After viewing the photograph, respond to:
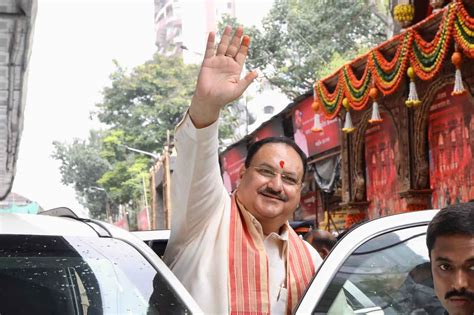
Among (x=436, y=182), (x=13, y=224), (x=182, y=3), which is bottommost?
(x=13, y=224)

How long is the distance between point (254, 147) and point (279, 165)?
0.19 m

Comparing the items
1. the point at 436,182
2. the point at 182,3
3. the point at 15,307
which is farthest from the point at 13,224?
the point at 182,3

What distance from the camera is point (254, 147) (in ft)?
12.0

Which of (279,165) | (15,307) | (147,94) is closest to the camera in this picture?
(15,307)

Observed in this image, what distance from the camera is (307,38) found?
32.2 m

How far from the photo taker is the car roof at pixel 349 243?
3.39m

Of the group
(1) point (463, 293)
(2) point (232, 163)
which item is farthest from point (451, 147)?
(2) point (232, 163)

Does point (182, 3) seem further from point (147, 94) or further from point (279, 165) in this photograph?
point (279, 165)

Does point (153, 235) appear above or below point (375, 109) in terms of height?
below

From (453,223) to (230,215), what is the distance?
47.0 inches

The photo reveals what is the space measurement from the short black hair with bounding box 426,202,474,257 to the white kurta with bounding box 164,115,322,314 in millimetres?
1021

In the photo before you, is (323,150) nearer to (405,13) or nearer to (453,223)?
(405,13)

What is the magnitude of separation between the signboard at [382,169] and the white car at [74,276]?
26.7 feet

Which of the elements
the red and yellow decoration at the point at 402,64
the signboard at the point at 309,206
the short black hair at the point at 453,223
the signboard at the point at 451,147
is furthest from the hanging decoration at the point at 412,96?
the signboard at the point at 309,206
